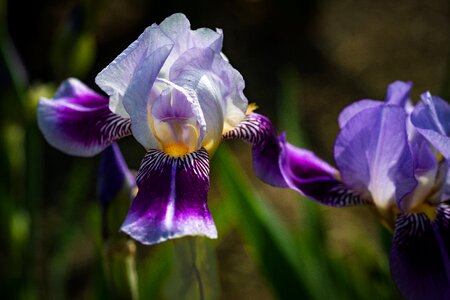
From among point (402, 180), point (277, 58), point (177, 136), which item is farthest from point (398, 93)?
point (277, 58)

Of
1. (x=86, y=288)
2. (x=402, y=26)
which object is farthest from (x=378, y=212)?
(x=402, y=26)

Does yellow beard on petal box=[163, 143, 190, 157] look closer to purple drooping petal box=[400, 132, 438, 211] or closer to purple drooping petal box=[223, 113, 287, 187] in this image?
purple drooping petal box=[223, 113, 287, 187]

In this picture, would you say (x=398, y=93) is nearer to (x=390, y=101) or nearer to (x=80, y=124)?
(x=390, y=101)

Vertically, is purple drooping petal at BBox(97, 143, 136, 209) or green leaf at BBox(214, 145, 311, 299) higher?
purple drooping petal at BBox(97, 143, 136, 209)

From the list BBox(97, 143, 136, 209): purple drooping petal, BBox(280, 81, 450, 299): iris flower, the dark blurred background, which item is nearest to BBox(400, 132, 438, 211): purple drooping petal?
BBox(280, 81, 450, 299): iris flower

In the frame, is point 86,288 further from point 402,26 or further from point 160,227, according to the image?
point 402,26

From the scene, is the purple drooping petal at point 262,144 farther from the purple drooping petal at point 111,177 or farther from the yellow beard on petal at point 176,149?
Result: the purple drooping petal at point 111,177
